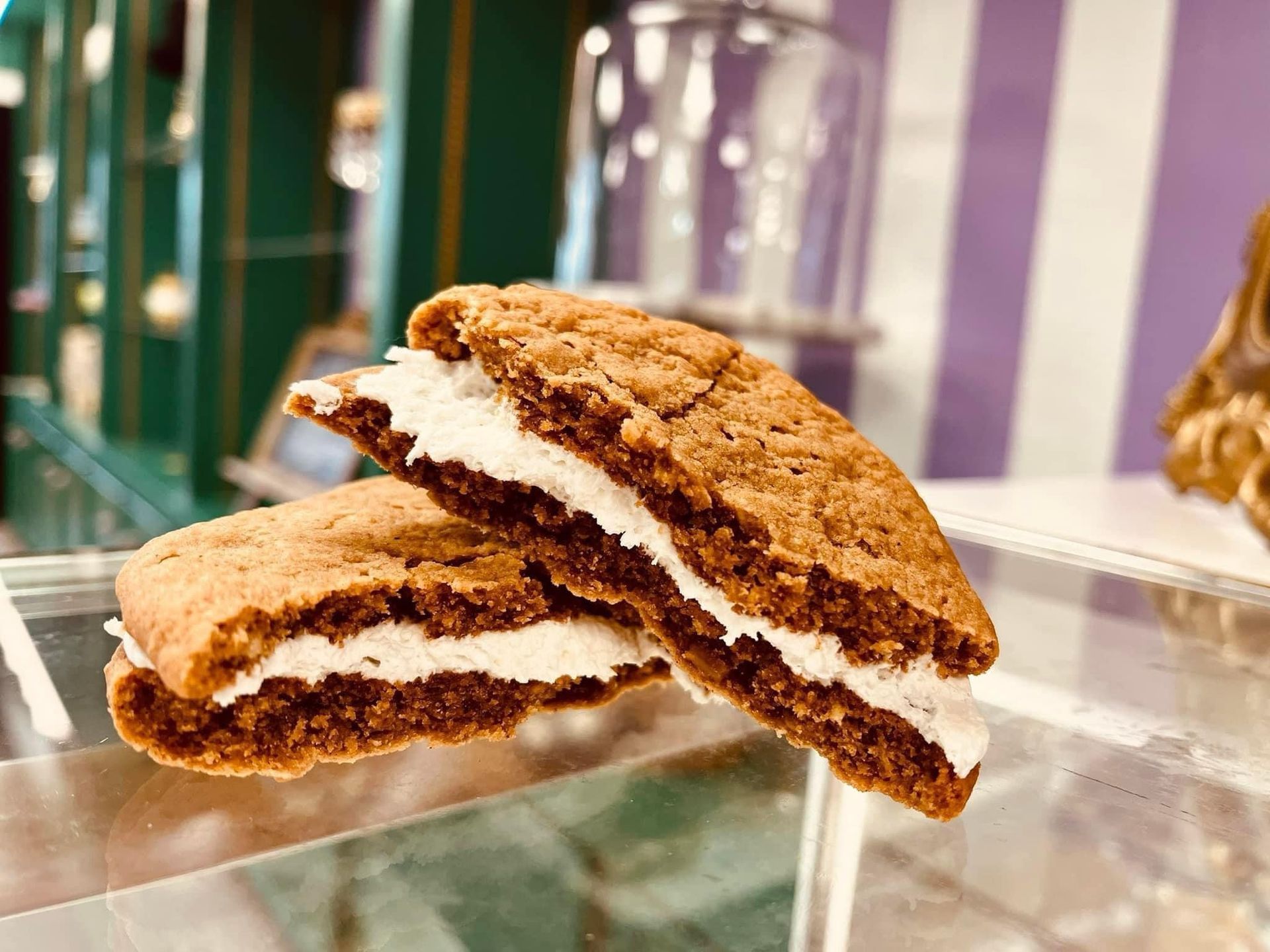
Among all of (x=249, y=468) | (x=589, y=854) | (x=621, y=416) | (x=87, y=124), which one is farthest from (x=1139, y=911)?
(x=87, y=124)

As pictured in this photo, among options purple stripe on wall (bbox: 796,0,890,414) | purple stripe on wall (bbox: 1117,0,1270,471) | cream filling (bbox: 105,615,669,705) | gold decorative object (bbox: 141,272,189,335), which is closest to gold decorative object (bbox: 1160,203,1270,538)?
purple stripe on wall (bbox: 1117,0,1270,471)

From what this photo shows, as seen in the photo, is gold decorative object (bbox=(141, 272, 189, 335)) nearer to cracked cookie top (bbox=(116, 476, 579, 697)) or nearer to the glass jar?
the glass jar

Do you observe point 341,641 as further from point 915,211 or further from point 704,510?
point 915,211

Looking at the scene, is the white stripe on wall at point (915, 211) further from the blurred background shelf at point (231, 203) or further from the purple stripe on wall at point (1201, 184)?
the blurred background shelf at point (231, 203)

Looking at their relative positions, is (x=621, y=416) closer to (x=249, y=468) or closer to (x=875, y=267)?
(x=875, y=267)

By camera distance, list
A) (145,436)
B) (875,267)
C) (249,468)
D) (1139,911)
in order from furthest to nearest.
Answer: (145,436) → (249,468) → (875,267) → (1139,911)
